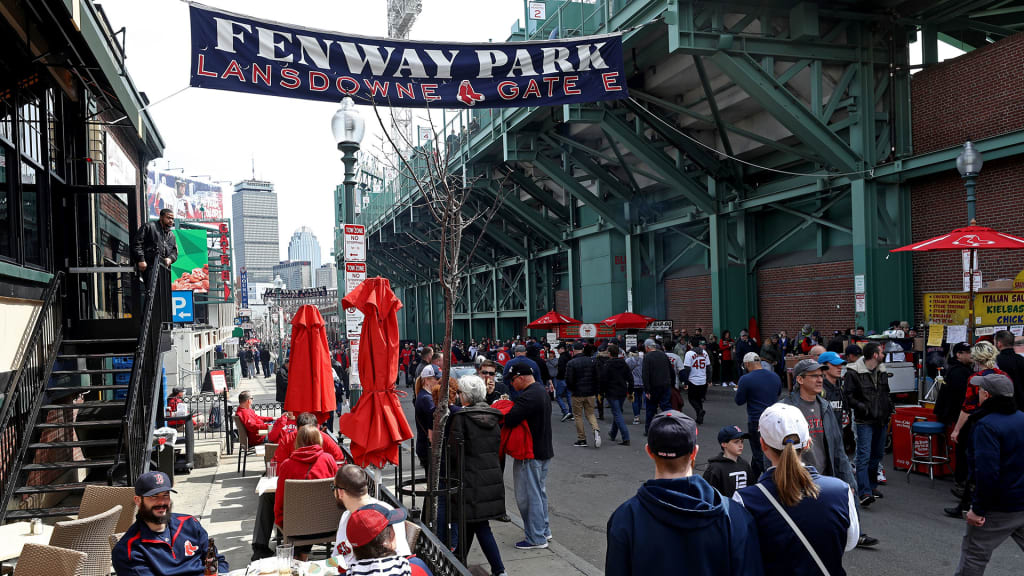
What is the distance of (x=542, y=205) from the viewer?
3266cm

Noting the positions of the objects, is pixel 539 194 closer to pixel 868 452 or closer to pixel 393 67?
pixel 393 67

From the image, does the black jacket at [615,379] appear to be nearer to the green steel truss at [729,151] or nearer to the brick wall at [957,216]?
the green steel truss at [729,151]

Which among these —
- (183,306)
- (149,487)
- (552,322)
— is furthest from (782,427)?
(183,306)

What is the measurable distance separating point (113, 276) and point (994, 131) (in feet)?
58.5

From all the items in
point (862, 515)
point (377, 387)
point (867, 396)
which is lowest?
point (862, 515)

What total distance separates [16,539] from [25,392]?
102 inches

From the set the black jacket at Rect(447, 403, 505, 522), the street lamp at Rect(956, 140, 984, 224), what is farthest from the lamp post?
the street lamp at Rect(956, 140, 984, 224)

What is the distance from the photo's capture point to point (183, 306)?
74.7 feet

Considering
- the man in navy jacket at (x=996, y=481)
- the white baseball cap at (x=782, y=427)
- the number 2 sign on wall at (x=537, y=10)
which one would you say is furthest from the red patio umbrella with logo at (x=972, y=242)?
the number 2 sign on wall at (x=537, y=10)

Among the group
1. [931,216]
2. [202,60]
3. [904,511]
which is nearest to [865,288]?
[931,216]

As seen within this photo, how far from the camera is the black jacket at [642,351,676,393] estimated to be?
1335 centimetres

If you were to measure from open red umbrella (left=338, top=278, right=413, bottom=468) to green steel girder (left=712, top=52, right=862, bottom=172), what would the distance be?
1139 cm

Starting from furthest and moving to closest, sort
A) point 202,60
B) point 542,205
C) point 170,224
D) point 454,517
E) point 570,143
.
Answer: point 542,205 → point 570,143 → point 170,224 → point 202,60 → point 454,517

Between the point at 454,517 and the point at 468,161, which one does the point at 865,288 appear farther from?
the point at 468,161
